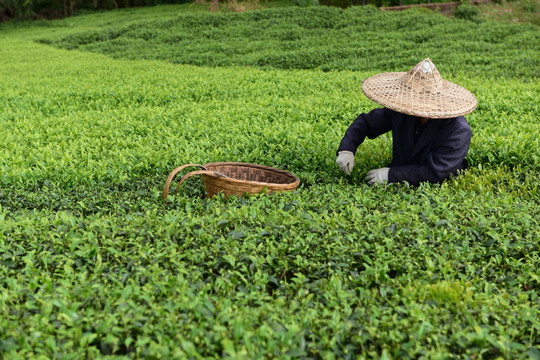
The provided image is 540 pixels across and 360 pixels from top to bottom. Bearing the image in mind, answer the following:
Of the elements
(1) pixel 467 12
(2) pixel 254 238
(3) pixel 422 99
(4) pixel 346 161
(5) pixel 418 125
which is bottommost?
(2) pixel 254 238

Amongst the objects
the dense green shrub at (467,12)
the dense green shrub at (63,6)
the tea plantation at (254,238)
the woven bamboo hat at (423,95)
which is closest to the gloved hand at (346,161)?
the tea plantation at (254,238)

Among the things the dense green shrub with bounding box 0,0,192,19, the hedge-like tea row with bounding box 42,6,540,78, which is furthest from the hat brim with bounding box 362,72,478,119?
the dense green shrub with bounding box 0,0,192,19

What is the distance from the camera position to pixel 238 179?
13.8 feet

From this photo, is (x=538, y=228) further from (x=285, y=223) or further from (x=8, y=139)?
(x=8, y=139)

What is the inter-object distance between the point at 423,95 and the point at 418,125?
0.39m

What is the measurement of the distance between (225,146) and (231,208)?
6.81ft

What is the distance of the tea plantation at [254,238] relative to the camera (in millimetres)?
2221

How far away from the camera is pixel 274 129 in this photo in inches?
231

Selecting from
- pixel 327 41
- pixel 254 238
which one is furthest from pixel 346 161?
pixel 327 41

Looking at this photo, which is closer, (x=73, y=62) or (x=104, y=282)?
(x=104, y=282)

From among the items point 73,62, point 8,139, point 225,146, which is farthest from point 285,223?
point 73,62

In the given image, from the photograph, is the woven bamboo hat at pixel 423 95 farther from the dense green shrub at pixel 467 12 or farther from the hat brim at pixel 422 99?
the dense green shrub at pixel 467 12

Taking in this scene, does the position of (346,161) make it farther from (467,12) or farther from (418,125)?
(467,12)

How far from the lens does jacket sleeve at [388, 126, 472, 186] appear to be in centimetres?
398
